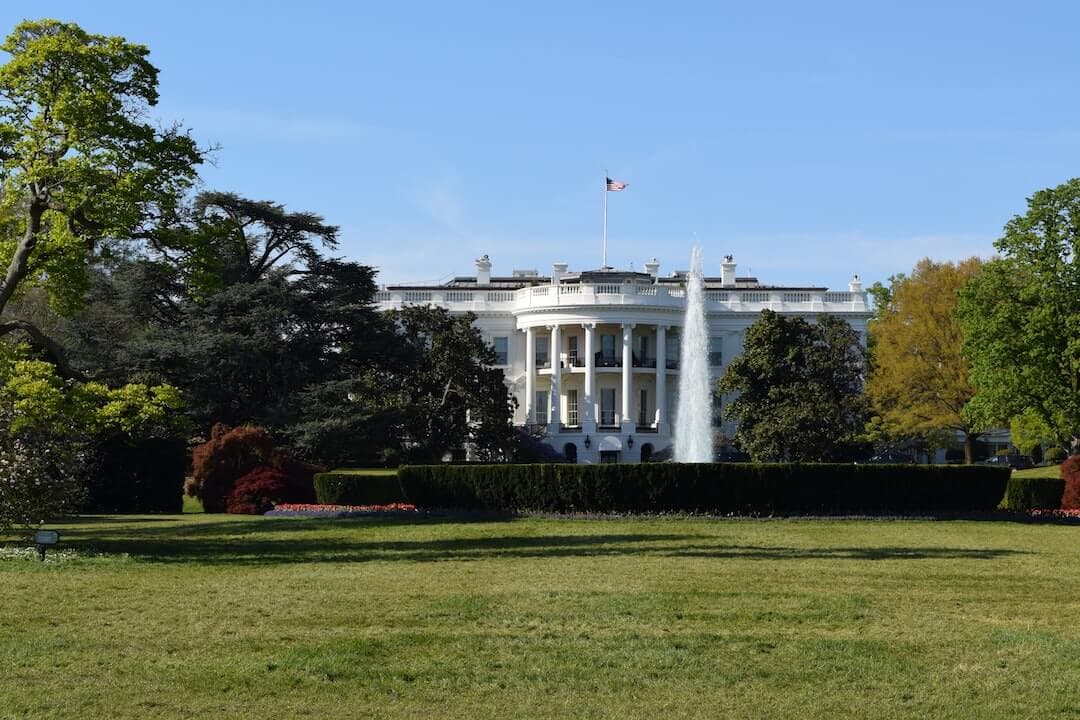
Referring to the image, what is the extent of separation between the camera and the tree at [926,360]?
65938 mm

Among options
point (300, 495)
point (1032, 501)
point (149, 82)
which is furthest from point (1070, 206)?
point (149, 82)

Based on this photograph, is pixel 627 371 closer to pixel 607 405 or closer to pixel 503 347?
pixel 607 405

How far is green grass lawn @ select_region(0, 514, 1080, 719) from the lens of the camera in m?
10.7

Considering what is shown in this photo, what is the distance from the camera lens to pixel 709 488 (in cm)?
3353

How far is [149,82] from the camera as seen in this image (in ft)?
A: 84.1

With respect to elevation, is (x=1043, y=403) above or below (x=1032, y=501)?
above

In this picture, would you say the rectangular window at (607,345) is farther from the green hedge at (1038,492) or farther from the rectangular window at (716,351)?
the green hedge at (1038,492)

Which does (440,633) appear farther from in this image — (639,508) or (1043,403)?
(1043,403)

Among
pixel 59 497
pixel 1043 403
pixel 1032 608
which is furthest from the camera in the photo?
pixel 1043 403

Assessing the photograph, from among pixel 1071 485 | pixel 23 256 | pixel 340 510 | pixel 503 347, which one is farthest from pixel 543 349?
pixel 23 256

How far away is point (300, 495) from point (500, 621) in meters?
26.0

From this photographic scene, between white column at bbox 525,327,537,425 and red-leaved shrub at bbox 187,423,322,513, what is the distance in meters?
45.5

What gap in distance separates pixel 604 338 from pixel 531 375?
476 cm

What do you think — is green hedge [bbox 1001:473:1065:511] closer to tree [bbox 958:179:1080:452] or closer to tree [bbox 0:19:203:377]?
tree [bbox 958:179:1080:452]
